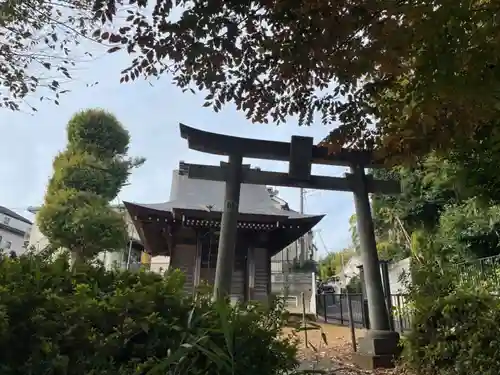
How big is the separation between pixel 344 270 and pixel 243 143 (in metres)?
24.0

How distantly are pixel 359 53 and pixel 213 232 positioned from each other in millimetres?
8810

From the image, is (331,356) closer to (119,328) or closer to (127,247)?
(119,328)

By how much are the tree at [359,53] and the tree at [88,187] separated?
9.96m

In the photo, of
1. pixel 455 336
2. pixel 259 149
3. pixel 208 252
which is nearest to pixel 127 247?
pixel 208 252

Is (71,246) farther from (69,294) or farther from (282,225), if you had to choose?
(69,294)

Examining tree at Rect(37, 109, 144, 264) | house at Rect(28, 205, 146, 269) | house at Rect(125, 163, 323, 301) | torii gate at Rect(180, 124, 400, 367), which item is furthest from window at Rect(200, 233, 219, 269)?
torii gate at Rect(180, 124, 400, 367)

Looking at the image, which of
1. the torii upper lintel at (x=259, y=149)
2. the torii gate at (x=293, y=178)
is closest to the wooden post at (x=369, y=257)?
the torii gate at (x=293, y=178)

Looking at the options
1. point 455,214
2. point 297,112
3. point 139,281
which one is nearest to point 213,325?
point 139,281

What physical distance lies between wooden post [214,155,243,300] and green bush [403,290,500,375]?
2.32 m

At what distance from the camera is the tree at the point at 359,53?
2.26m

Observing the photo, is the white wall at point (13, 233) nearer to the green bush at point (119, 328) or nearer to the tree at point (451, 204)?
the tree at point (451, 204)

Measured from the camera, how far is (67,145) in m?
14.0

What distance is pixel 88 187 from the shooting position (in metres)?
13.1

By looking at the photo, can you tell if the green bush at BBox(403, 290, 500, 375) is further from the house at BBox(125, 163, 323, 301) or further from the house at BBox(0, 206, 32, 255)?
the house at BBox(0, 206, 32, 255)
